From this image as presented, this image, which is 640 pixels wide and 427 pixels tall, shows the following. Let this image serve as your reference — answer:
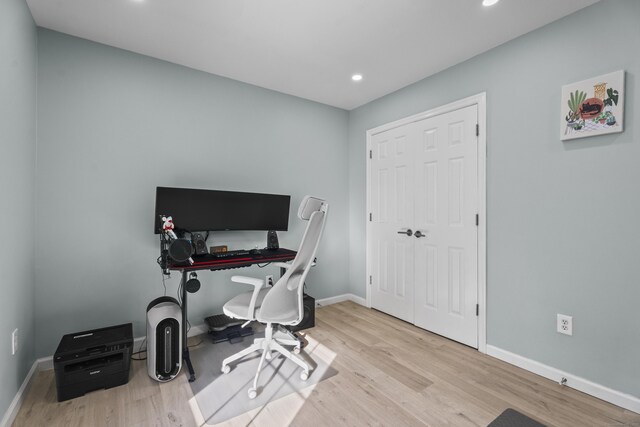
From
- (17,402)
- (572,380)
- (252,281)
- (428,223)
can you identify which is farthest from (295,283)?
(572,380)

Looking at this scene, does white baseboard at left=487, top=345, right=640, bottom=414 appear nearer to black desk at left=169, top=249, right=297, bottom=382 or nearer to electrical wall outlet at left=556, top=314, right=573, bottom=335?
electrical wall outlet at left=556, top=314, right=573, bottom=335

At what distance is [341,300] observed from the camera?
13.3 ft

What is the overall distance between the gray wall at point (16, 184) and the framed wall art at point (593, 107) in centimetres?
349

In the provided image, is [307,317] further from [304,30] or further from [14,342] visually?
[304,30]

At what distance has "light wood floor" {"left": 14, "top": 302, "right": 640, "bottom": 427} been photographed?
174cm

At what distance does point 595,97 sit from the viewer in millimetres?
1971

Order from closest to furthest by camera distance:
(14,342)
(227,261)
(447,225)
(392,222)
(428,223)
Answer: (14,342)
(227,261)
(447,225)
(428,223)
(392,222)

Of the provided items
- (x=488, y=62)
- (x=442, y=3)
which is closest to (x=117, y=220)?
(x=442, y=3)

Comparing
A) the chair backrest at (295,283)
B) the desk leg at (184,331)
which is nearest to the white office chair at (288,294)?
the chair backrest at (295,283)

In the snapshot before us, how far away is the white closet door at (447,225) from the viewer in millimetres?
2695

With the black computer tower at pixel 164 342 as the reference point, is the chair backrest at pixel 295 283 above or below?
above

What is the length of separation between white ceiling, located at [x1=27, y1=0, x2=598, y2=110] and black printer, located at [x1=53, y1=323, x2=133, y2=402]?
2308mm

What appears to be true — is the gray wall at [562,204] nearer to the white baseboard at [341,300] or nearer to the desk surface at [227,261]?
the white baseboard at [341,300]

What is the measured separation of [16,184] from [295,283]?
1.86 metres
